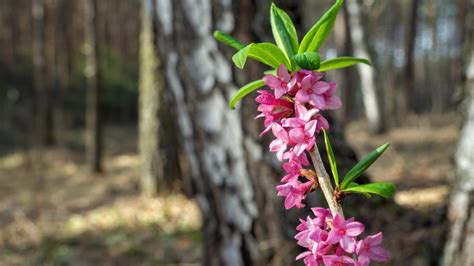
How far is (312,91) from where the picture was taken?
619 mm

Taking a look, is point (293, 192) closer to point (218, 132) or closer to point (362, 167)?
point (362, 167)

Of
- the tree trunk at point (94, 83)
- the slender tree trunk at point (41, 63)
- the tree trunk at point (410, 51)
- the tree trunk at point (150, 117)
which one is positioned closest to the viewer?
the tree trunk at point (150, 117)

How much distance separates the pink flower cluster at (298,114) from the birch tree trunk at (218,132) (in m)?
1.44

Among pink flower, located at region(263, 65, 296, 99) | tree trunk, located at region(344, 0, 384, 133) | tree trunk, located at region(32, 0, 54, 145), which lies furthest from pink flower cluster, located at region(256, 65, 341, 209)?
tree trunk, located at region(32, 0, 54, 145)

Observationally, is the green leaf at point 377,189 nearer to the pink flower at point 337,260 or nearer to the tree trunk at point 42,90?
the pink flower at point 337,260

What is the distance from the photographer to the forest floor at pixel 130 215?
105 inches

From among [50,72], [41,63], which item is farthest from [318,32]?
[50,72]

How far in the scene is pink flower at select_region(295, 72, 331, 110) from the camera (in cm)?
61

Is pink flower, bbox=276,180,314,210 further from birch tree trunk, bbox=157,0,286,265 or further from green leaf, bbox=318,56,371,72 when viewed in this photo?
birch tree trunk, bbox=157,0,286,265

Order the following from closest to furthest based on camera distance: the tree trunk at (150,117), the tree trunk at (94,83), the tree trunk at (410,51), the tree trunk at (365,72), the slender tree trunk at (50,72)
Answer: the tree trunk at (150,117) < the tree trunk at (94,83) < the tree trunk at (365,72) < the tree trunk at (410,51) < the slender tree trunk at (50,72)

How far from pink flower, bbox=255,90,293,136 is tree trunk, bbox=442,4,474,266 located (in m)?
1.62

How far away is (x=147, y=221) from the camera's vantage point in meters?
5.73

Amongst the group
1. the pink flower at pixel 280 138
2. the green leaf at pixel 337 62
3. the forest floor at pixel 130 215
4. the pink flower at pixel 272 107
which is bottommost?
the forest floor at pixel 130 215

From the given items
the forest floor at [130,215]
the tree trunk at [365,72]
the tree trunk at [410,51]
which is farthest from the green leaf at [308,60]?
the tree trunk at [410,51]
